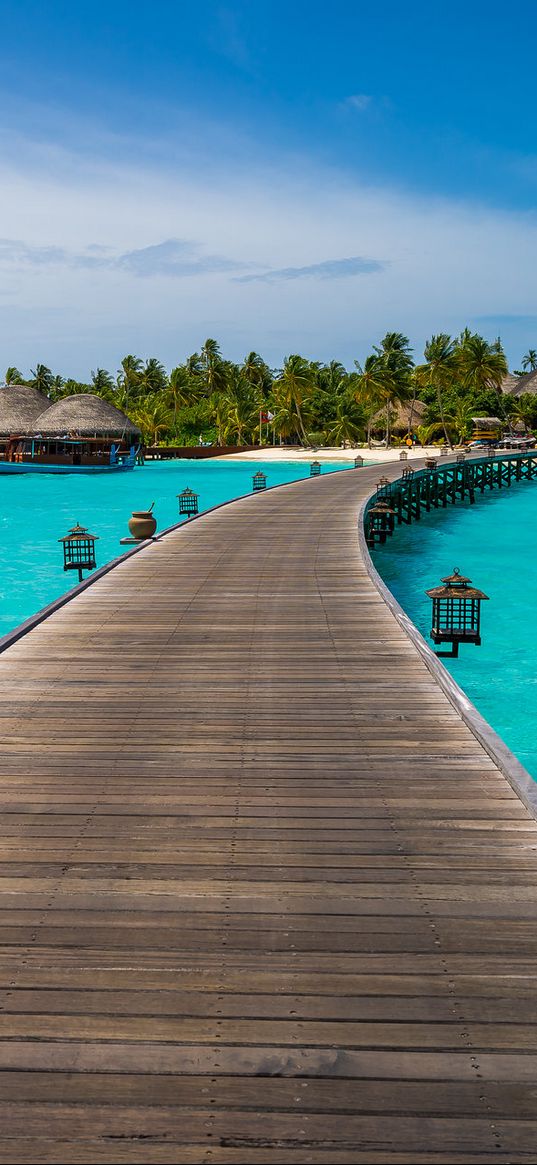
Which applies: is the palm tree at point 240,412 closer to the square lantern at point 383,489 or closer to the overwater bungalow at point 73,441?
the overwater bungalow at point 73,441

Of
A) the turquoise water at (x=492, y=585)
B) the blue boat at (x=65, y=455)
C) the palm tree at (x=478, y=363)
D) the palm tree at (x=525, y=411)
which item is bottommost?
the turquoise water at (x=492, y=585)

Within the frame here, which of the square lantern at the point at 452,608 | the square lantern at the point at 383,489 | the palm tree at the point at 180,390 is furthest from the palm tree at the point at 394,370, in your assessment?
the square lantern at the point at 452,608

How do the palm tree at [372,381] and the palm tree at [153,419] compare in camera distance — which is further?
the palm tree at [153,419]

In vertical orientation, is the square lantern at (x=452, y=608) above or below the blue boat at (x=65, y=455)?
below

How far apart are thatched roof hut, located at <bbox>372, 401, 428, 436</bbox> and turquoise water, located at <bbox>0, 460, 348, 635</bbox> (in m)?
17.3

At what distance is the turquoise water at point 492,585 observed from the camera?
695 inches

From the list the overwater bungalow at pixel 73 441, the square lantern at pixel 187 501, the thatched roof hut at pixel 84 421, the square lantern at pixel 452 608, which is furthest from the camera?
the thatched roof hut at pixel 84 421

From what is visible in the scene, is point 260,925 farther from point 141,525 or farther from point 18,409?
point 18,409

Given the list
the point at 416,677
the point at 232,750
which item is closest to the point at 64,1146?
the point at 232,750

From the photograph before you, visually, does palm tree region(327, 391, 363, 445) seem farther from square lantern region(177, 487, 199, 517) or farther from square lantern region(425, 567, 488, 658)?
square lantern region(425, 567, 488, 658)

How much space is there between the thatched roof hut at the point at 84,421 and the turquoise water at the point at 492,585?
148 feet

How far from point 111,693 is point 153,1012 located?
5794mm

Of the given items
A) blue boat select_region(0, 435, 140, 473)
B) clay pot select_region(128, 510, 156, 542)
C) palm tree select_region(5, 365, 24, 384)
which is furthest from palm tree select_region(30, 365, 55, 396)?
clay pot select_region(128, 510, 156, 542)

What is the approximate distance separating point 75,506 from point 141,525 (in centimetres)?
3925
